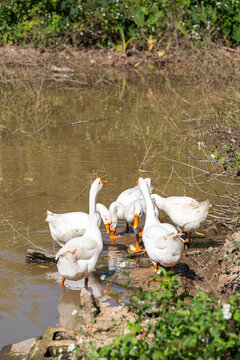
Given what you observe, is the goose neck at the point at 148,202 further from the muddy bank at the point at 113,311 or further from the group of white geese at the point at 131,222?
the muddy bank at the point at 113,311

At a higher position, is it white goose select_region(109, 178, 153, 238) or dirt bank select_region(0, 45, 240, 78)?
white goose select_region(109, 178, 153, 238)

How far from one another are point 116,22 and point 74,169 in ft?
40.6

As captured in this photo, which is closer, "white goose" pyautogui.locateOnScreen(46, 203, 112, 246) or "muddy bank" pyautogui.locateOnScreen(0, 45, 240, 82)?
"white goose" pyautogui.locateOnScreen(46, 203, 112, 246)

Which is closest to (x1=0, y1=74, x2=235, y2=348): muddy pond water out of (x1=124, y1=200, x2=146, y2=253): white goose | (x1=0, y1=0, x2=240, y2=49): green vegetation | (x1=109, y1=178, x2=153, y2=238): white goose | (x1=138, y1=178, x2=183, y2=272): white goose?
(x1=109, y1=178, x2=153, y2=238): white goose

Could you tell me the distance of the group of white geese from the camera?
5766 mm

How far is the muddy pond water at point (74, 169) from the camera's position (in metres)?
5.99

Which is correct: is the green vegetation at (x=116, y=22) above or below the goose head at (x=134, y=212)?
below

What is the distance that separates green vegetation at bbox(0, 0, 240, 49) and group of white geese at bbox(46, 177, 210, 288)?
13067mm

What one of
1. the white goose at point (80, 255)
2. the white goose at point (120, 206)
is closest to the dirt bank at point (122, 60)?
the white goose at point (120, 206)

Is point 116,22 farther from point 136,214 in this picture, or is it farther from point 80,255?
point 80,255

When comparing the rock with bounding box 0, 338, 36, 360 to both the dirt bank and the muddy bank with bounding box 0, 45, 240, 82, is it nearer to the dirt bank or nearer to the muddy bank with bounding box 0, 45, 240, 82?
the muddy bank with bounding box 0, 45, 240, 82

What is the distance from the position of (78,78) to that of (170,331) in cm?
1506

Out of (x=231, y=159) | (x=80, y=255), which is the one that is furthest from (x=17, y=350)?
(x=231, y=159)

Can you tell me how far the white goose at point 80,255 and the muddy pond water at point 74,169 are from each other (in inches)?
12.2
